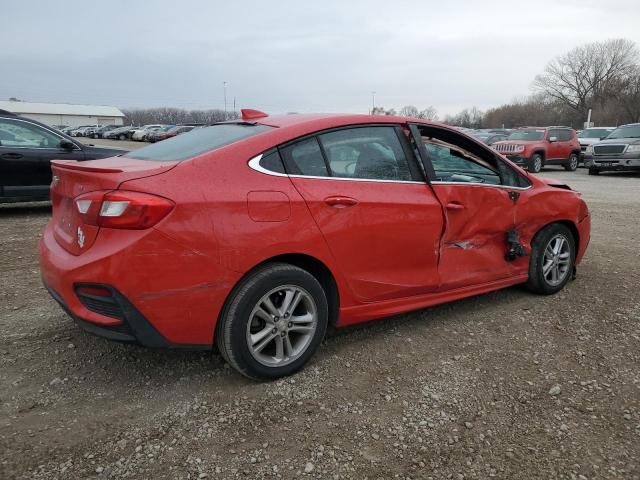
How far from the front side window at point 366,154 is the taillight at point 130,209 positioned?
1091mm

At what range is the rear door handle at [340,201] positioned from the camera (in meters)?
3.01

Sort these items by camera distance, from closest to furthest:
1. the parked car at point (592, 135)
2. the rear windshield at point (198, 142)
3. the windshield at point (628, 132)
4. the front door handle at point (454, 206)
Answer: the rear windshield at point (198, 142) < the front door handle at point (454, 206) < the windshield at point (628, 132) < the parked car at point (592, 135)

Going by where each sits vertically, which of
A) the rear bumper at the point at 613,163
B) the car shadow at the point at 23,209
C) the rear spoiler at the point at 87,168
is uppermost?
the rear spoiler at the point at 87,168

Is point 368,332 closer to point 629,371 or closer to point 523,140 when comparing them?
point 629,371

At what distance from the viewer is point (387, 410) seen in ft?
8.96

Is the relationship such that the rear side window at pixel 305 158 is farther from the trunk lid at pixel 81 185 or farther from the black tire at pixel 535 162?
the black tire at pixel 535 162

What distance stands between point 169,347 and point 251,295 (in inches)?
19.5

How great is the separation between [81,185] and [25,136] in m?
6.01

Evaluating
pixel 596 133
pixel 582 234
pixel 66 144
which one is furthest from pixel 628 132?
pixel 66 144

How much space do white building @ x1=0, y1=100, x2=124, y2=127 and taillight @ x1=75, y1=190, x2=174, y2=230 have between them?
109555 millimetres

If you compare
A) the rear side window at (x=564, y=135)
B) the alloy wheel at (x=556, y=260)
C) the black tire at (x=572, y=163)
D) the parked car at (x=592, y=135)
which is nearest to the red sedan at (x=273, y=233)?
the alloy wheel at (x=556, y=260)

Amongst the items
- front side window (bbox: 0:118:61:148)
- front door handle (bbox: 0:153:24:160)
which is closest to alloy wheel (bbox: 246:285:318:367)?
front door handle (bbox: 0:153:24:160)

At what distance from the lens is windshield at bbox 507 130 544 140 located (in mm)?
18916

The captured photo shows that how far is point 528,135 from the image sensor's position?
19.2 meters
